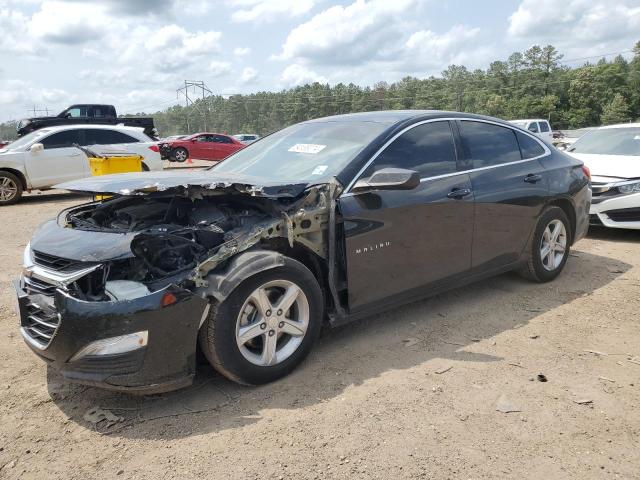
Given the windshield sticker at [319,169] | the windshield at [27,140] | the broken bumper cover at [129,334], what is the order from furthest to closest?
the windshield at [27,140] → the windshield sticker at [319,169] → the broken bumper cover at [129,334]

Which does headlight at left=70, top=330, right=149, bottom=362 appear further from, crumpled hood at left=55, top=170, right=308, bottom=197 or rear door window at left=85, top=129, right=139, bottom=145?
rear door window at left=85, top=129, right=139, bottom=145

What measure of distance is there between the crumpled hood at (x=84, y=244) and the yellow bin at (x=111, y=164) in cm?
505

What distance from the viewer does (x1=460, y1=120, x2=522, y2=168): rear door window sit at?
430cm

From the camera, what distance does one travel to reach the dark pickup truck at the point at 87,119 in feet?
56.5

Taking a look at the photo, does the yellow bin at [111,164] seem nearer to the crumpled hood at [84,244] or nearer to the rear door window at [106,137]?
the rear door window at [106,137]

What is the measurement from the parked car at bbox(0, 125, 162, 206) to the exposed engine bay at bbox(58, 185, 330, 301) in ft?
26.8

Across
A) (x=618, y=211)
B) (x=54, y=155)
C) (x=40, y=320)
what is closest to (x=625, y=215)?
(x=618, y=211)

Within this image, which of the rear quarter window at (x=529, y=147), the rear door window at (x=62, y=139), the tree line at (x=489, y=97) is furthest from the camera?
the tree line at (x=489, y=97)

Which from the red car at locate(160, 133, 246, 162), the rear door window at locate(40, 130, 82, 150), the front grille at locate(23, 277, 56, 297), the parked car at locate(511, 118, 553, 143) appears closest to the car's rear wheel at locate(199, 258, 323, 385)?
the front grille at locate(23, 277, 56, 297)

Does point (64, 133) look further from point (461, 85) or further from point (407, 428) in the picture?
point (461, 85)

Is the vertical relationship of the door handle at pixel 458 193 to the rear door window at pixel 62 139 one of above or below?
below

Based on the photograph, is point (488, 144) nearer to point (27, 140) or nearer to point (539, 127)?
point (27, 140)

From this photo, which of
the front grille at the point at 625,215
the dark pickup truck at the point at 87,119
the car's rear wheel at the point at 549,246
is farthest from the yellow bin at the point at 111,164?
the dark pickup truck at the point at 87,119

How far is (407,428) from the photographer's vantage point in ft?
8.97
